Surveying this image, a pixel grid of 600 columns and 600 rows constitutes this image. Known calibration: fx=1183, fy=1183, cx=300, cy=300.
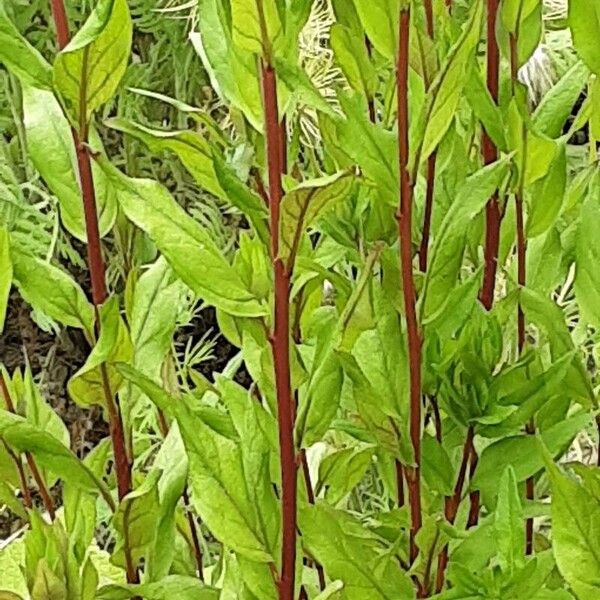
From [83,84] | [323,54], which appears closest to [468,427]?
[83,84]

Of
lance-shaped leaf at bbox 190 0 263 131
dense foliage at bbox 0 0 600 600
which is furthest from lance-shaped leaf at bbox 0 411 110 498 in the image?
lance-shaped leaf at bbox 190 0 263 131

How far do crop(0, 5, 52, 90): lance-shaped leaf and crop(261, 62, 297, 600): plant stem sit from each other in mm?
67

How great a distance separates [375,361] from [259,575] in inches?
2.5

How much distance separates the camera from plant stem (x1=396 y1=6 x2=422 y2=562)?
10.8 inches

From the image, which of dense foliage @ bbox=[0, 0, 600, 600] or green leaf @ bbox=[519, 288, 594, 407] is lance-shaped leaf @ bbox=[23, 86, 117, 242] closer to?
dense foliage @ bbox=[0, 0, 600, 600]

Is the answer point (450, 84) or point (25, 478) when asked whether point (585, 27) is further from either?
point (25, 478)

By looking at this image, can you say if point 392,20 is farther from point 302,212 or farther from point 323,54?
point 323,54

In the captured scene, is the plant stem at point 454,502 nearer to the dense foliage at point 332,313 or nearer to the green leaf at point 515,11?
the dense foliage at point 332,313

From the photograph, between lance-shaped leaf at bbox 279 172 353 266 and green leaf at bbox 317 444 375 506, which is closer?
lance-shaped leaf at bbox 279 172 353 266

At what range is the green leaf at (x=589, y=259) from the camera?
1.07 ft

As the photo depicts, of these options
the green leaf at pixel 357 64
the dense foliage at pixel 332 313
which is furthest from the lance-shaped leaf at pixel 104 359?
the green leaf at pixel 357 64

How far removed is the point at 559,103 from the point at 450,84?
11cm

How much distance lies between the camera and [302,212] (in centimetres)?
26

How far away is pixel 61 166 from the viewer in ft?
1.08
